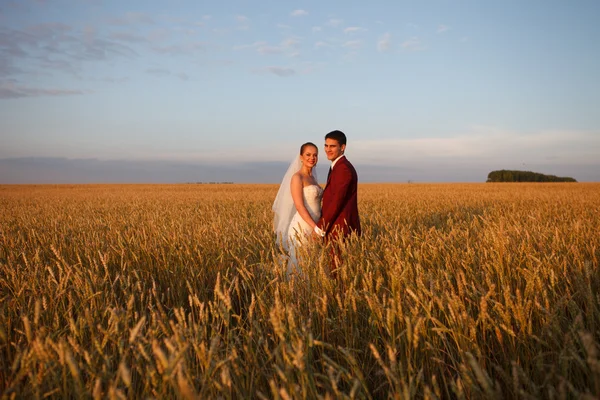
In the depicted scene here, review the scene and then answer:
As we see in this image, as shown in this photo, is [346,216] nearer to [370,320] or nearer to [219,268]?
[219,268]

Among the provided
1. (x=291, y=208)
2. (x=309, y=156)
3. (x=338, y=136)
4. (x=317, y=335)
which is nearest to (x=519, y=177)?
(x=291, y=208)

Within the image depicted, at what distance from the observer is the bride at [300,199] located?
16.1 feet

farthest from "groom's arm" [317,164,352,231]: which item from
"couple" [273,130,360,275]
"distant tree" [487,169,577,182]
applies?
"distant tree" [487,169,577,182]

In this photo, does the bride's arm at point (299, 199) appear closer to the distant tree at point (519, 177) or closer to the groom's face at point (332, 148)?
the groom's face at point (332, 148)

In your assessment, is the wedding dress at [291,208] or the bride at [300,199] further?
the wedding dress at [291,208]

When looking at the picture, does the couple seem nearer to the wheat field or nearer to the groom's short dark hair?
the groom's short dark hair

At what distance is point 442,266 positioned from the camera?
340 centimetres

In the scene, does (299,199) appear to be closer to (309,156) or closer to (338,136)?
(309,156)

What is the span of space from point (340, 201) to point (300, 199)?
0.74m

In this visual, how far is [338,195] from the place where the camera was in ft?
14.4

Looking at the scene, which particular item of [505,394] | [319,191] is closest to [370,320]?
[505,394]

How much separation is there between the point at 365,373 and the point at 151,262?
2717 mm

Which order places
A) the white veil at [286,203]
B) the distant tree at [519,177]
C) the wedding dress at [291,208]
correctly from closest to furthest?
the wedding dress at [291,208]
the white veil at [286,203]
the distant tree at [519,177]

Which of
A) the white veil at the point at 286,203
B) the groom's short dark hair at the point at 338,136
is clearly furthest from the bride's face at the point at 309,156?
the groom's short dark hair at the point at 338,136
